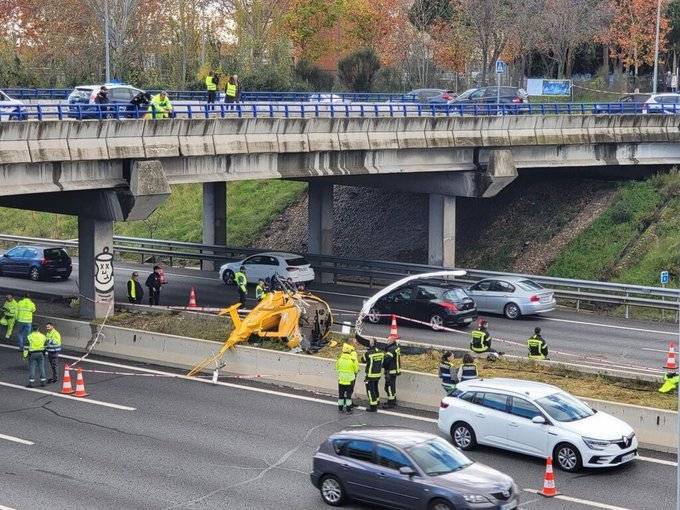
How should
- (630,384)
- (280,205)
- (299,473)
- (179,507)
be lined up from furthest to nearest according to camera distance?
(280,205) < (630,384) < (299,473) < (179,507)

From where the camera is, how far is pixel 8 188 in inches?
1217

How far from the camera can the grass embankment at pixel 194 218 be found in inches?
2217

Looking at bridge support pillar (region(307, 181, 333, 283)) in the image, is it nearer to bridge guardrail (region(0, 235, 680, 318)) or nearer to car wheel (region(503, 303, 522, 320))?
bridge guardrail (region(0, 235, 680, 318))

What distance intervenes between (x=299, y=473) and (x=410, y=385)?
5287 millimetres

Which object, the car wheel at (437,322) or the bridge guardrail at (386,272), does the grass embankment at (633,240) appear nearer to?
the bridge guardrail at (386,272)

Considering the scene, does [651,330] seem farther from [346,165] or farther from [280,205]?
[280,205]

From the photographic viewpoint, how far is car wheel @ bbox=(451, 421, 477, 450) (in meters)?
21.4

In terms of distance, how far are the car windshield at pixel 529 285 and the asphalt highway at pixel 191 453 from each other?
12.2 m

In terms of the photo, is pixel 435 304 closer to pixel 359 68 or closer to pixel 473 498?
pixel 473 498

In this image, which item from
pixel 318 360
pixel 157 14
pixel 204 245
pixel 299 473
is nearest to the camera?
pixel 299 473

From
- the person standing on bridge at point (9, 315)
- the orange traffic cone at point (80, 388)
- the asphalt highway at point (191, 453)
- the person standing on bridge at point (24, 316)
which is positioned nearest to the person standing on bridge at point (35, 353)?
the asphalt highway at point (191, 453)

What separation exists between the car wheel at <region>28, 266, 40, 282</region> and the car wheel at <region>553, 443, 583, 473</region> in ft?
98.7

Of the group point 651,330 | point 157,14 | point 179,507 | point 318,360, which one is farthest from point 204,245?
point 157,14

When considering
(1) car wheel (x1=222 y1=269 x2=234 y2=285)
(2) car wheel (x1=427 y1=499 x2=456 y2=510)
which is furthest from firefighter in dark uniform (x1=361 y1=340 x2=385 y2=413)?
(1) car wheel (x1=222 y1=269 x2=234 y2=285)
